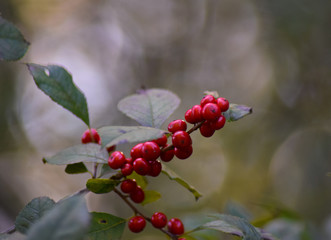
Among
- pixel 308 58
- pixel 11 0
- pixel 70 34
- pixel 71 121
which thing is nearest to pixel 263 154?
pixel 308 58

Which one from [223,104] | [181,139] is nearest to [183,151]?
[181,139]

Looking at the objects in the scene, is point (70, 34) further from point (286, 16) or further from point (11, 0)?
point (286, 16)

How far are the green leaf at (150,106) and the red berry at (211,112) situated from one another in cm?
18

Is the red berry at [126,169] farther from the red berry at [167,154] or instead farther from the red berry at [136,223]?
the red berry at [136,223]

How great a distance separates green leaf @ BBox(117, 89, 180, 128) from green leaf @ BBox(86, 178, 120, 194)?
23 cm

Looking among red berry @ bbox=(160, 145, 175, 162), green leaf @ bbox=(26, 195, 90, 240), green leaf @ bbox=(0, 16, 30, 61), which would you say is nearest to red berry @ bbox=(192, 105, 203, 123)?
red berry @ bbox=(160, 145, 175, 162)

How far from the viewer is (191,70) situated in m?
6.11

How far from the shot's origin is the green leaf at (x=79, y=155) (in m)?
0.89

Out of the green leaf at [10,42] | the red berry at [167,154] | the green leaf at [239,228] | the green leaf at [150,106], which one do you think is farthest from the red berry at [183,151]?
the green leaf at [10,42]

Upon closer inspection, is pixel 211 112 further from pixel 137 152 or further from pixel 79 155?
pixel 79 155

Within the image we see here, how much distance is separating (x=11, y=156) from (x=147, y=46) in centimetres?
347

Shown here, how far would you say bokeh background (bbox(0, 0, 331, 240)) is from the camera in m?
5.05

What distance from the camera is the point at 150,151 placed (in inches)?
36.6

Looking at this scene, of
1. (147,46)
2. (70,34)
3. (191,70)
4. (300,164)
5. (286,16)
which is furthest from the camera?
(70,34)
